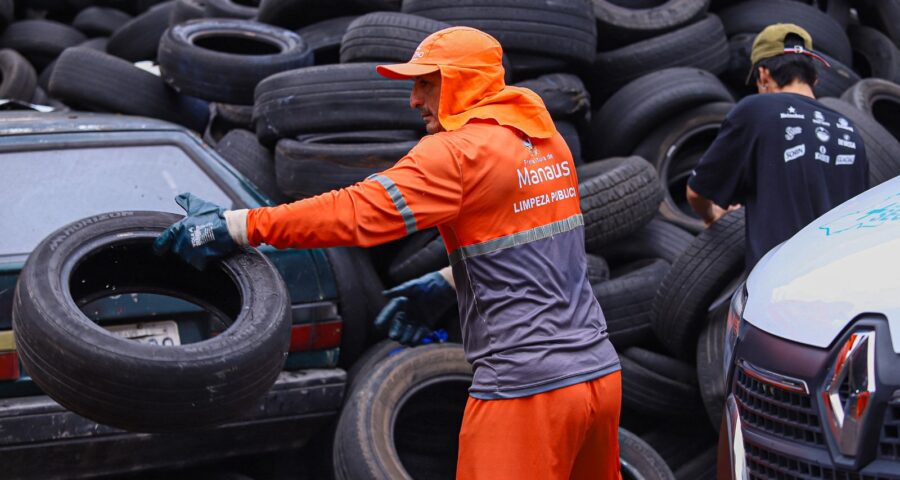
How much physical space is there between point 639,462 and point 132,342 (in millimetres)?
2149

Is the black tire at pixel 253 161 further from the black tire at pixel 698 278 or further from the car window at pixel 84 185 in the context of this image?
the black tire at pixel 698 278

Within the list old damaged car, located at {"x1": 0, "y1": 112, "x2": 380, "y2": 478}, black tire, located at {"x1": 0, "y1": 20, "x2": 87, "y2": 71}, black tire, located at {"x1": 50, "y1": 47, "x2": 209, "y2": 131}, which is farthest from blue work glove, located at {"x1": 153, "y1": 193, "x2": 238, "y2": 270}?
A: black tire, located at {"x1": 0, "y1": 20, "x2": 87, "y2": 71}

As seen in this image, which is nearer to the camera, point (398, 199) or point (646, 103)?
point (398, 199)

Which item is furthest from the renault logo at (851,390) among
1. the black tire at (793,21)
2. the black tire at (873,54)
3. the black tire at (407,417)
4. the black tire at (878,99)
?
the black tire at (873,54)

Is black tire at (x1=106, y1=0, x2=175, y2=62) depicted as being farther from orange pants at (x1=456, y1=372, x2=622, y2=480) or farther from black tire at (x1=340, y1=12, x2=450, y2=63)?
orange pants at (x1=456, y1=372, x2=622, y2=480)

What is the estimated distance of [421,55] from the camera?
3791 millimetres

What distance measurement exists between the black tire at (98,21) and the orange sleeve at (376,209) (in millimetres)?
7925

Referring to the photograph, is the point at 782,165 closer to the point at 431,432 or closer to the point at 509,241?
the point at 509,241

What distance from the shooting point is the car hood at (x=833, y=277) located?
9.65 ft

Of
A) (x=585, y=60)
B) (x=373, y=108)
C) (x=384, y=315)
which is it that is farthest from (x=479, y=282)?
(x=585, y=60)

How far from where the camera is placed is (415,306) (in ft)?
14.1

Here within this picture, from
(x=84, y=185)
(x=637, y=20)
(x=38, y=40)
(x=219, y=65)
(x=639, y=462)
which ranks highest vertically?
(x=84, y=185)

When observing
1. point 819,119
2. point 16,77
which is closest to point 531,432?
point 819,119

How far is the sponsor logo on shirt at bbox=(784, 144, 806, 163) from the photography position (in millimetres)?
4707
